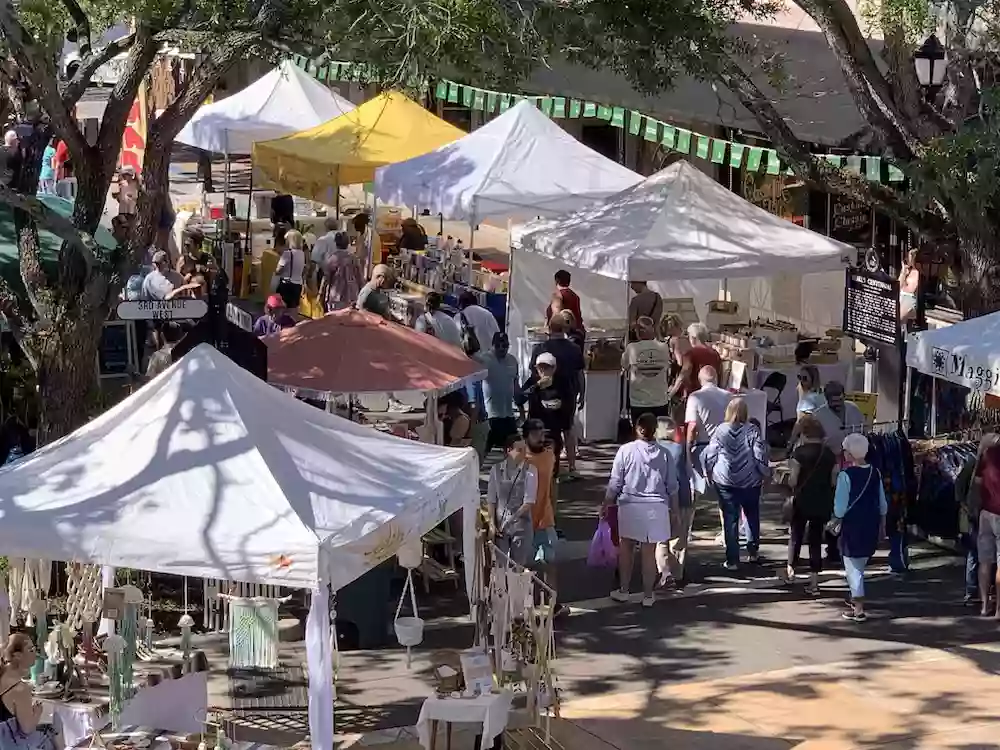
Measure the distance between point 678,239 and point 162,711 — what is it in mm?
8996

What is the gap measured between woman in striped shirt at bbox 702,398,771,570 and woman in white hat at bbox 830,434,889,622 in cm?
91

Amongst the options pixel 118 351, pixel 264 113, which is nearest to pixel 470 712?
pixel 118 351

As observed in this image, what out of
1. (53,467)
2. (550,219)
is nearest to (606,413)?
(550,219)

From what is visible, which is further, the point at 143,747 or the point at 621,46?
the point at 621,46

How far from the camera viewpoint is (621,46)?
14.8 meters

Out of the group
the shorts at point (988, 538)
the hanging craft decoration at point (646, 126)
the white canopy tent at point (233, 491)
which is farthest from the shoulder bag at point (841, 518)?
the hanging craft decoration at point (646, 126)

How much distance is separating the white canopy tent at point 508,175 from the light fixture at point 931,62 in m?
5.50

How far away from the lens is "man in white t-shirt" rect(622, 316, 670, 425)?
51.8 ft

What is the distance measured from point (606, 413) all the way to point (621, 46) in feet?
13.4

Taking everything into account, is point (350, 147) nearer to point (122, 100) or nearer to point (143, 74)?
Answer: point (143, 74)

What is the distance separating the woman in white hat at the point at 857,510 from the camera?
1196 cm

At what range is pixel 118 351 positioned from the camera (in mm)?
18625

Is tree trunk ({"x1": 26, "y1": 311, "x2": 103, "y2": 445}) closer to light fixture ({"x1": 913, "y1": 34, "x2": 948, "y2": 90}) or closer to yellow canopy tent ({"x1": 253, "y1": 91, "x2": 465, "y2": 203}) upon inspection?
light fixture ({"x1": 913, "y1": 34, "x2": 948, "y2": 90})

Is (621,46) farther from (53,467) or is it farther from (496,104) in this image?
(496,104)
